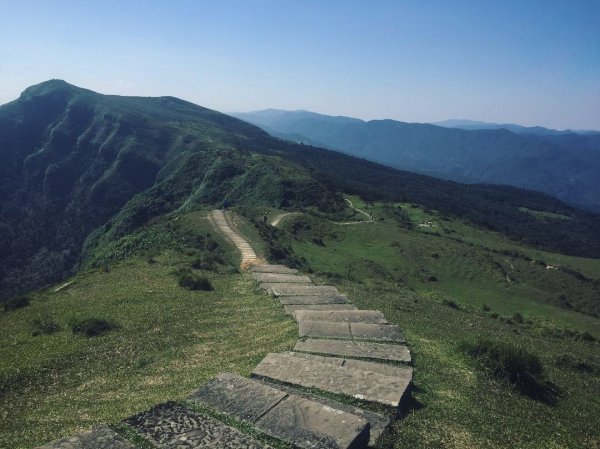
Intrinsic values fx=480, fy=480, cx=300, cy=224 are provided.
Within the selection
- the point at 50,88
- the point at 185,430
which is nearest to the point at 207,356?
the point at 185,430

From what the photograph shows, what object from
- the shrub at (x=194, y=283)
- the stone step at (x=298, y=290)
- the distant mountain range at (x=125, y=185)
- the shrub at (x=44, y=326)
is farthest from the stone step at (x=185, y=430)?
the distant mountain range at (x=125, y=185)

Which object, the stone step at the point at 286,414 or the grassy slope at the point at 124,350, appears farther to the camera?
the grassy slope at the point at 124,350

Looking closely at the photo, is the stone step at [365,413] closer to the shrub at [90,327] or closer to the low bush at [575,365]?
the shrub at [90,327]

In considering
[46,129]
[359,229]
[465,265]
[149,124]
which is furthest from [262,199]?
[46,129]

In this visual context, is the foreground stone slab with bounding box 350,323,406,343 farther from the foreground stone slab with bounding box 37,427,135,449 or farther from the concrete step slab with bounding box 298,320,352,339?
the foreground stone slab with bounding box 37,427,135,449

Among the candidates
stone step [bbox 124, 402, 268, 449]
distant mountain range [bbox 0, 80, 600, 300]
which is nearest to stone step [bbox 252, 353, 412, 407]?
stone step [bbox 124, 402, 268, 449]

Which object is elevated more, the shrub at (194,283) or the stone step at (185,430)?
the stone step at (185,430)

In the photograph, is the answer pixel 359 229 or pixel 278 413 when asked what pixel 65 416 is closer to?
pixel 278 413
